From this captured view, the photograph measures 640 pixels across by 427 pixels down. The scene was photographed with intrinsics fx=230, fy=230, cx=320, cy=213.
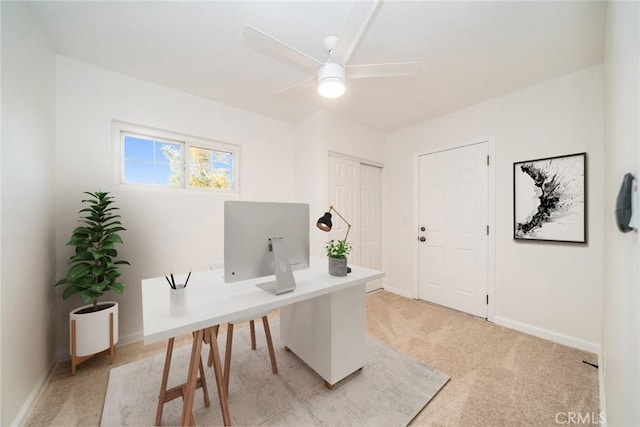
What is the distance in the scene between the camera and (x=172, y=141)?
8.49 ft

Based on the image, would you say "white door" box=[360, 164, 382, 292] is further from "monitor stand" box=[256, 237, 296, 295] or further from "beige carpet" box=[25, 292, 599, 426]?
"monitor stand" box=[256, 237, 296, 295]

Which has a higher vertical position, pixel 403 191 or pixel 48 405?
pixel 403 191

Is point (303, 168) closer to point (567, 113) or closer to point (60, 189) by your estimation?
point (60, 189)

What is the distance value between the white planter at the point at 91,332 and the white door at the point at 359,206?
7.86 ft

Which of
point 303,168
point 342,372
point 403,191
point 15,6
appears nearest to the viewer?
point 15,6

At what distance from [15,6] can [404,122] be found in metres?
3.65

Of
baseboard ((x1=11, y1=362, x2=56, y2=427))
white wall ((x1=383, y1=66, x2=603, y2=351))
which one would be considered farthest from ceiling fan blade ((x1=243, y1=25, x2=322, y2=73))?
baseboard ((x1=11, y1=362, x2=56, y2=427))

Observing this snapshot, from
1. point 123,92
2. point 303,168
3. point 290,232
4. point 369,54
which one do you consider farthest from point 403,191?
point 123,92

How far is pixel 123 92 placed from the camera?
223 cm

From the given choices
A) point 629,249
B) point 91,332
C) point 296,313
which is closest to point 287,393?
point 296,313

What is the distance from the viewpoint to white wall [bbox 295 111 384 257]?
3086 millimetres

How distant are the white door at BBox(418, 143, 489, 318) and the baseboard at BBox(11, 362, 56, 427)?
3.80 metres

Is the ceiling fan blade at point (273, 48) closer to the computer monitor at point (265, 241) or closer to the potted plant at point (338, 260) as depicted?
the computer monitor at point (265, 241)

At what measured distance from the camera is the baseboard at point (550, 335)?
6.82 ft
